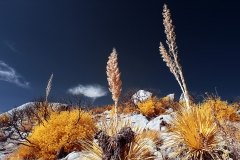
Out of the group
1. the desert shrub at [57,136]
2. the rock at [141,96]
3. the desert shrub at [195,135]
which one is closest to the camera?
the desert shrub at [195,135]

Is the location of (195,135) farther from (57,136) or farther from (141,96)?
(141,96)

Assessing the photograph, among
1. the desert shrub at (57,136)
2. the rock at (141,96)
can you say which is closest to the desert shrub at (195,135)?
the desert shrub at (57,136)

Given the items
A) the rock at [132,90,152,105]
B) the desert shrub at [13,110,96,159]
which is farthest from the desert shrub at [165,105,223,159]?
the rock at [132,90,152,105]

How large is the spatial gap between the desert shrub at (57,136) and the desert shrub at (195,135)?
6496 millimetres

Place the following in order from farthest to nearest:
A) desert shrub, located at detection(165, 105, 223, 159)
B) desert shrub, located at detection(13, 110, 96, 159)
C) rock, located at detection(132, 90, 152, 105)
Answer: rock, located at detection(132, 90, 152, 105) → desert shrub, located at detection(13, 110, 96, 159) → desert shrub, located at detection(165, 105, 223, 159)

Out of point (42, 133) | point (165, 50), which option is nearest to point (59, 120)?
point (42, 133)

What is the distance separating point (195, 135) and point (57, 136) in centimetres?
879

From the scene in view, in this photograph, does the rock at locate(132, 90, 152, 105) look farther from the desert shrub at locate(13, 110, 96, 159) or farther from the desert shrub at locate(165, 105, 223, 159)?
the desert shrub at locate(165, 105, 223, 159)

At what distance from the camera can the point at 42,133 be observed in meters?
10.9

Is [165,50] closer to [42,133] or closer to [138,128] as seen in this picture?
[138,128]

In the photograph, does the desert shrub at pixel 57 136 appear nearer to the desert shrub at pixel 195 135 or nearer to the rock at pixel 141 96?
the desert shrub at pixel 195 135

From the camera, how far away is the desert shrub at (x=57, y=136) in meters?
10.4

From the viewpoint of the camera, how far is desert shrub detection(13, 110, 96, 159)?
10375 millimetres

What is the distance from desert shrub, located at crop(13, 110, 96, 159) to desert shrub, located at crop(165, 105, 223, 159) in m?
6.50
